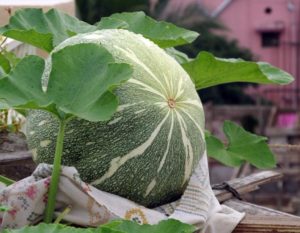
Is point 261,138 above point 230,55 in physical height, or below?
above

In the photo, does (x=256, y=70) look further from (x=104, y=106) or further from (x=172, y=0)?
(x=172, y=0)

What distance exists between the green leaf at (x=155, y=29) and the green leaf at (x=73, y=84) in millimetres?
412

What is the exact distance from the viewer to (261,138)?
6.42 feet

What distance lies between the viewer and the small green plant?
1321mm

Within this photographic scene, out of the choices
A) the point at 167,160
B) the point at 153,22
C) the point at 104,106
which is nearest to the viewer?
the point at 104,106

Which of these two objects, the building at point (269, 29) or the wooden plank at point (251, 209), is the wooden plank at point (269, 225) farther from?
the building at point (269, 29)

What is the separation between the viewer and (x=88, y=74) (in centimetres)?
135

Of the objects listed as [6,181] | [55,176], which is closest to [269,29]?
[6,181]

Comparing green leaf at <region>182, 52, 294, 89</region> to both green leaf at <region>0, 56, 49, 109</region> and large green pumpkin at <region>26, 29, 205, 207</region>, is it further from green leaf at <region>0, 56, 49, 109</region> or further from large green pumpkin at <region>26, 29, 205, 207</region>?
green leaf at <region>0, 56, 49, 109</region>

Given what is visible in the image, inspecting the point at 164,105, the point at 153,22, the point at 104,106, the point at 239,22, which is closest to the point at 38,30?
the point at 153,22

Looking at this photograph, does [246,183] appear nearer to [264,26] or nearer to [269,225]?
[269,225]

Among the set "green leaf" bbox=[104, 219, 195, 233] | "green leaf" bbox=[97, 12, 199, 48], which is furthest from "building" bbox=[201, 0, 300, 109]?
"green leaf" bbox=[104, 219, 195, 233]

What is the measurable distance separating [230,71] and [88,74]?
0.45m

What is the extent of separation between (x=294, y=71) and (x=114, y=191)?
18387 millimetres
